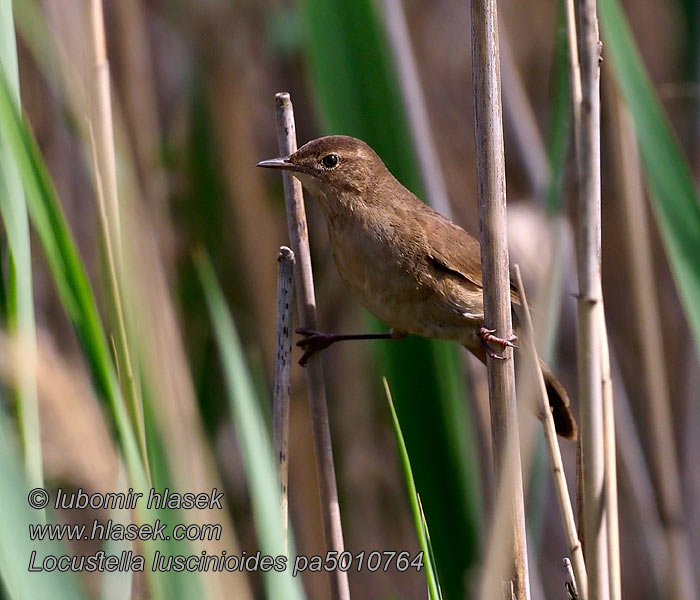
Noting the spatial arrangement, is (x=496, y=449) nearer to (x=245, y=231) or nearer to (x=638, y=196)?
(x=638, y=196)

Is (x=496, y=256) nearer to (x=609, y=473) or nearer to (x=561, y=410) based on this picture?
(x=609, y=473)

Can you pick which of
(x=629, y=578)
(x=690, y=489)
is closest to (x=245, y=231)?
(x=690, y=489)

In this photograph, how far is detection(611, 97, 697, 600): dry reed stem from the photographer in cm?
192

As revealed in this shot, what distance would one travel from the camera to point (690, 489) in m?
2.32

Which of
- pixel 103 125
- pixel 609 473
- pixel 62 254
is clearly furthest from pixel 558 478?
pixel 103 125

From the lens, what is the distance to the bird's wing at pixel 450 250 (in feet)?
5.96

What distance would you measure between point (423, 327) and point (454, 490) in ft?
1.10

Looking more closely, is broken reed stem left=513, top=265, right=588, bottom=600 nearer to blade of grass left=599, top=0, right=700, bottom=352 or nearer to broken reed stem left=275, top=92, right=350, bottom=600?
blade of grass left=599, top=0, right=700, bottom=352

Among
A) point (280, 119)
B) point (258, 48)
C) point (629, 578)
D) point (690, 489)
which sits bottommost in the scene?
point (629, 578)

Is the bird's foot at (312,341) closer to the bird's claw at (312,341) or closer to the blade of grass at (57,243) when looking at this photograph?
the bird's claw at (312,341)

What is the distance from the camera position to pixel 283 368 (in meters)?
1.45

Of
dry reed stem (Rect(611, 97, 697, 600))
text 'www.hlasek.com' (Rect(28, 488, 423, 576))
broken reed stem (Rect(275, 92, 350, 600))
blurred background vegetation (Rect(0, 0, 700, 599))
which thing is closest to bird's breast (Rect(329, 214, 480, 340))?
blurred background vegetation (Rect(0, 0, 700, 599))

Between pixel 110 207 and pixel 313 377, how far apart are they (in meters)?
0.46

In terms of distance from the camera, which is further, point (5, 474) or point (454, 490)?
point (454, 490)
